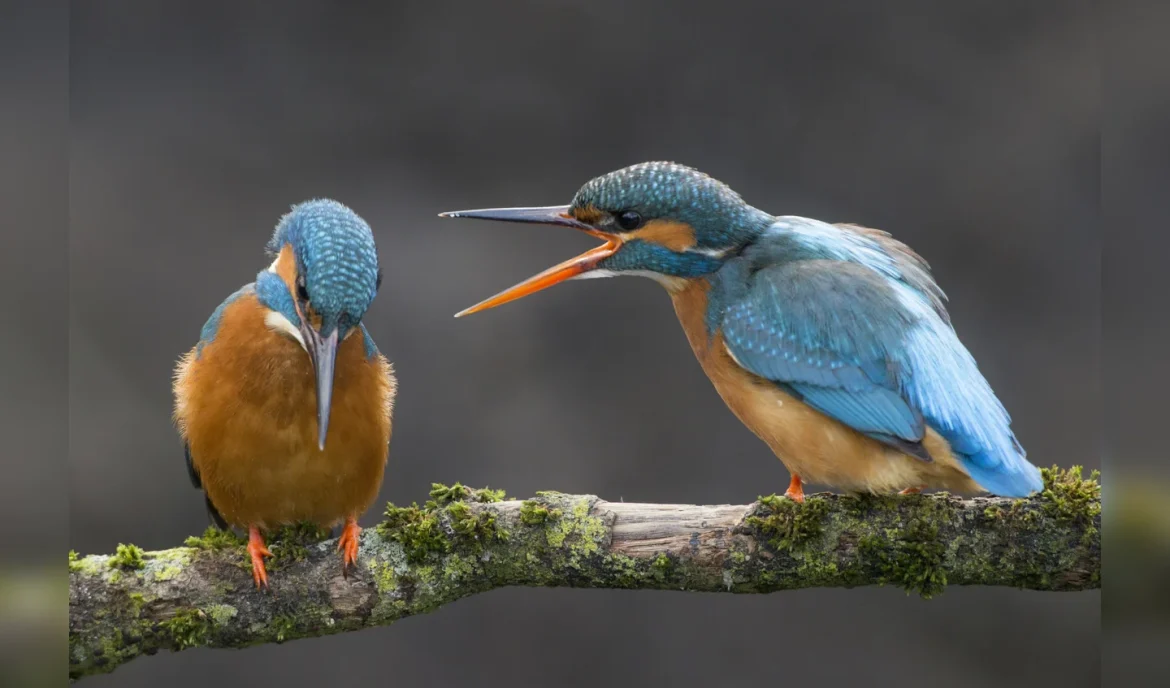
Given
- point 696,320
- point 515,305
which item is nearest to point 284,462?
point 696,320

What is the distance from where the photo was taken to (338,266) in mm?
1685

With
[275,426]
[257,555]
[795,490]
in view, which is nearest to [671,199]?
[795,490]

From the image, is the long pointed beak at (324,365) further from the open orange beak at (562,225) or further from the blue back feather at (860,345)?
the blue back feather at (860,345)

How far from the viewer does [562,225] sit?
191cm

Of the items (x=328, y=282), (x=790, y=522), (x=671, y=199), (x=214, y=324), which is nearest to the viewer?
(x=328, y=282)

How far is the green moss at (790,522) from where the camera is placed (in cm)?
177

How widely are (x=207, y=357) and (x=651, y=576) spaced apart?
899 millimetres

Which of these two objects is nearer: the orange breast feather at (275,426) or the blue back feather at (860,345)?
the blue back feather at (860,345)

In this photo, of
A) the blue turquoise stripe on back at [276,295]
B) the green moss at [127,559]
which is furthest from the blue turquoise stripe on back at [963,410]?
the green moss at [127,559]

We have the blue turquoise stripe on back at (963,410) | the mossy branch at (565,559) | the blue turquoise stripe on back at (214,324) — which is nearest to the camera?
the blue turquoise stripe on back at (963,410)

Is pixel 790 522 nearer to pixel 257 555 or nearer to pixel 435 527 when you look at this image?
pixel 435 527

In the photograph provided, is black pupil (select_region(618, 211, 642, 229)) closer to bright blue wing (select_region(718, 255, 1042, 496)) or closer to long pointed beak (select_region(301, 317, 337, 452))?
bright blue wing (select_region(718, 255, 1042, 496))

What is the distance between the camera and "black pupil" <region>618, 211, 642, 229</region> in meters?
1.90

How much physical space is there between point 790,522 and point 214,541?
1.00m
